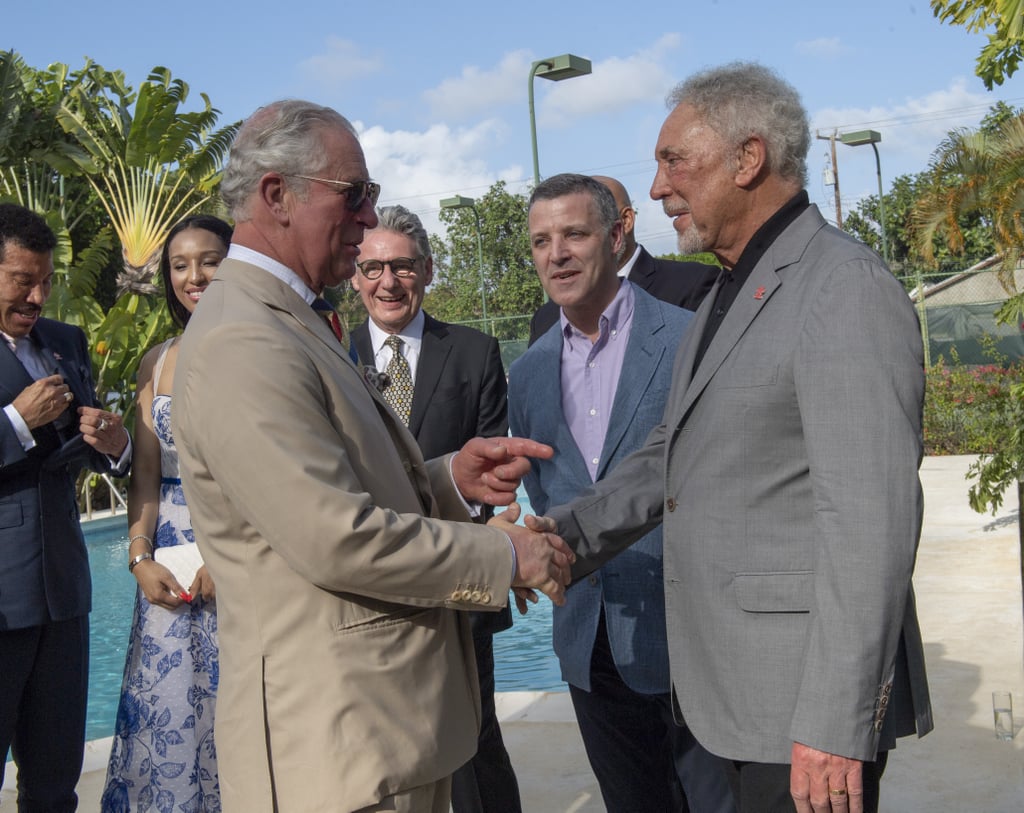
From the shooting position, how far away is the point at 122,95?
2075 centimetres

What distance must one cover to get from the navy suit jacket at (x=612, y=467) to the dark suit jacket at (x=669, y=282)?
1253 millimetres

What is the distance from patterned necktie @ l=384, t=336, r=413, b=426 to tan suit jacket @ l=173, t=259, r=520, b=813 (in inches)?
70.8

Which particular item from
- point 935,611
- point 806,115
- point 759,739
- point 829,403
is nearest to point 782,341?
point 829,403

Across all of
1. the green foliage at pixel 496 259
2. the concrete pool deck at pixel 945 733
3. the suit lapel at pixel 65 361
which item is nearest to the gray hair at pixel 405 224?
the suit lapel at pixel 65 361

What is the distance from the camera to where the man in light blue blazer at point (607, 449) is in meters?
3.26

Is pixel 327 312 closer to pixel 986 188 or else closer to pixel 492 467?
pixel 492 467

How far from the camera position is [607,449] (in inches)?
134

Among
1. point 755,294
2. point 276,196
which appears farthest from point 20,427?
point 755,294

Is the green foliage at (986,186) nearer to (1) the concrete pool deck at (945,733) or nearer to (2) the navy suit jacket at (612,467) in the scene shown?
(1) the concrete pool deck at (945,733)

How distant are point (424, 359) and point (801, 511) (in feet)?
6.79

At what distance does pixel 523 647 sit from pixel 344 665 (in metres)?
8.15

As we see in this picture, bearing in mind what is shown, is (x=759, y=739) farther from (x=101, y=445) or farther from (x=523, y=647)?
(x=523, y=647)

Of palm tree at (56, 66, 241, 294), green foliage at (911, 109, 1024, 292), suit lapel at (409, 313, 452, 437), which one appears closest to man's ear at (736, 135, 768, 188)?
suit lapel at (409, 313, 452, 437)

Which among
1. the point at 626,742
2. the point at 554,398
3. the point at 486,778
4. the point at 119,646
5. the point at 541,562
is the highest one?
the point at 554,398
